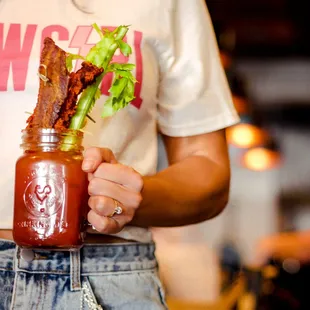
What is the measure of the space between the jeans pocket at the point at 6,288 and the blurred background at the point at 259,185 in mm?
2207

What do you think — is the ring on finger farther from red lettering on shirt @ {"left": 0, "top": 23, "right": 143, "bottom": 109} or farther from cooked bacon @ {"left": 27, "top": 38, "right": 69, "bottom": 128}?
red lettering on shirt @ {"left": 0, "top": 23, "right": 143, "bottom": 109}

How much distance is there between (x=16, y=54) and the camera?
1302 millimetres

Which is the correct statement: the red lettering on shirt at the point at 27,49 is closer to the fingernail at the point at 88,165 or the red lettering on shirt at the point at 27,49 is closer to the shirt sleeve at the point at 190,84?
the shirt sleeve at the point at 190,84

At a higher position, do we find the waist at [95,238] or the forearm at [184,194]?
the forearm at [184,194]

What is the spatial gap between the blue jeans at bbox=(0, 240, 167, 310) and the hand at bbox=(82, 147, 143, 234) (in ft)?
0.51

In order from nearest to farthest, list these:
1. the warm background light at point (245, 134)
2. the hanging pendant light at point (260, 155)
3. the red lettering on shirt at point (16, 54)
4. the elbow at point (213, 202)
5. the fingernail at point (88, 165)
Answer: the fingernail at point (88, 165) → the red lettering on shirt at point (16, 54) → the elbow at point (213, 202) → the warm background light at point (245, 134) → the hanging pendant light at point (260, 155)

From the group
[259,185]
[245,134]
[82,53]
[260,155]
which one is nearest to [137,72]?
[82,53]

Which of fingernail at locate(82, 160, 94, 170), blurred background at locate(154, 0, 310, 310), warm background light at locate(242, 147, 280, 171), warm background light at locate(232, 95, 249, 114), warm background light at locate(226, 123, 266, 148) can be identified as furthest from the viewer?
warm background light at locate(242, 147, 280, 171)

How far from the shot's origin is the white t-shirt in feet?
4.19

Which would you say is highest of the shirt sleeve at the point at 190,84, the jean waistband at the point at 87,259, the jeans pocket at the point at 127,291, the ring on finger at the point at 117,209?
the shirt sleeve at the point at 190,84

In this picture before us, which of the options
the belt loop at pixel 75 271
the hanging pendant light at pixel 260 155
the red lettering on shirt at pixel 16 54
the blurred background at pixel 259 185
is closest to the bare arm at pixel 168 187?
the belt loop at pixel 75 271

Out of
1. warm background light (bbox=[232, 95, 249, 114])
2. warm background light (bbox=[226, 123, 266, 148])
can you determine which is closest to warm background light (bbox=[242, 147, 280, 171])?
warm background light (bbox=[226, 123, 266, 148])

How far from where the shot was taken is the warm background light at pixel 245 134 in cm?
571

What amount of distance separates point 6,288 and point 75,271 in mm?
114
